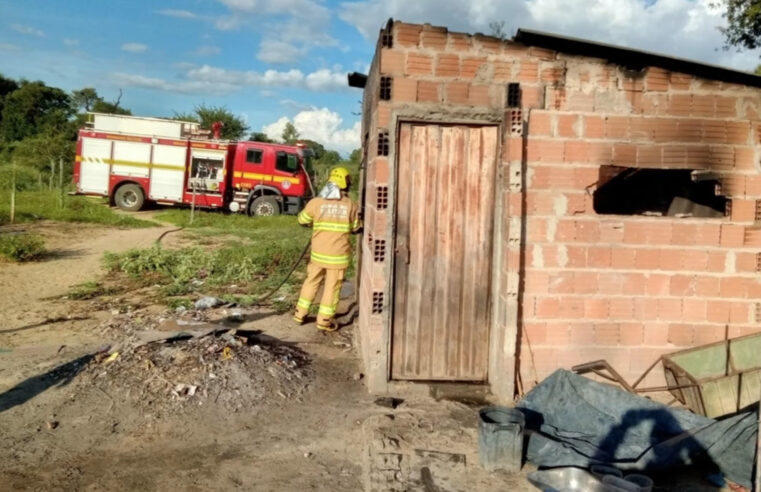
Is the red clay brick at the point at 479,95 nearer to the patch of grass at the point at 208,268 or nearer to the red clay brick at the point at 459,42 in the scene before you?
the red clay brick at the point at 459,42

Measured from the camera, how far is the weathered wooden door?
17.4 feet

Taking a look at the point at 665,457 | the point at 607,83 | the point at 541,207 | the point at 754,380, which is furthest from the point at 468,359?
the point at 607,83

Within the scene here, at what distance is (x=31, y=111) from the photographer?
47594mm

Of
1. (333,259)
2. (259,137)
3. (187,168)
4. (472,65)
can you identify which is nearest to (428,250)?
(472,65)

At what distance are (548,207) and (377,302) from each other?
1699 millimetres

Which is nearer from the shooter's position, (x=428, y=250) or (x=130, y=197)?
(x=428, y=250)

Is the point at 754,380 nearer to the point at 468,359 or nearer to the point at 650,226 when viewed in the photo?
the point at 650,226

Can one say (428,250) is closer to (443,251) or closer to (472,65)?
(443,251)

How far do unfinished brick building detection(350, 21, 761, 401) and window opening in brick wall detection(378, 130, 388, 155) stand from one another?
0.01 m

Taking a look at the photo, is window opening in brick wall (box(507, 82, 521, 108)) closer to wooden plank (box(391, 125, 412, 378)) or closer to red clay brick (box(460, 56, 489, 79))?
red clay brick (box(460, 56, 489, 79))

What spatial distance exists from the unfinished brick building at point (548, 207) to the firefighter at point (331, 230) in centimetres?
167

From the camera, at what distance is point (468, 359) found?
5.48 m

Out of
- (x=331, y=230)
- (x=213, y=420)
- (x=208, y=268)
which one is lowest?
(x=213, y=420)

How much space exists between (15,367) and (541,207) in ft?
16.7
